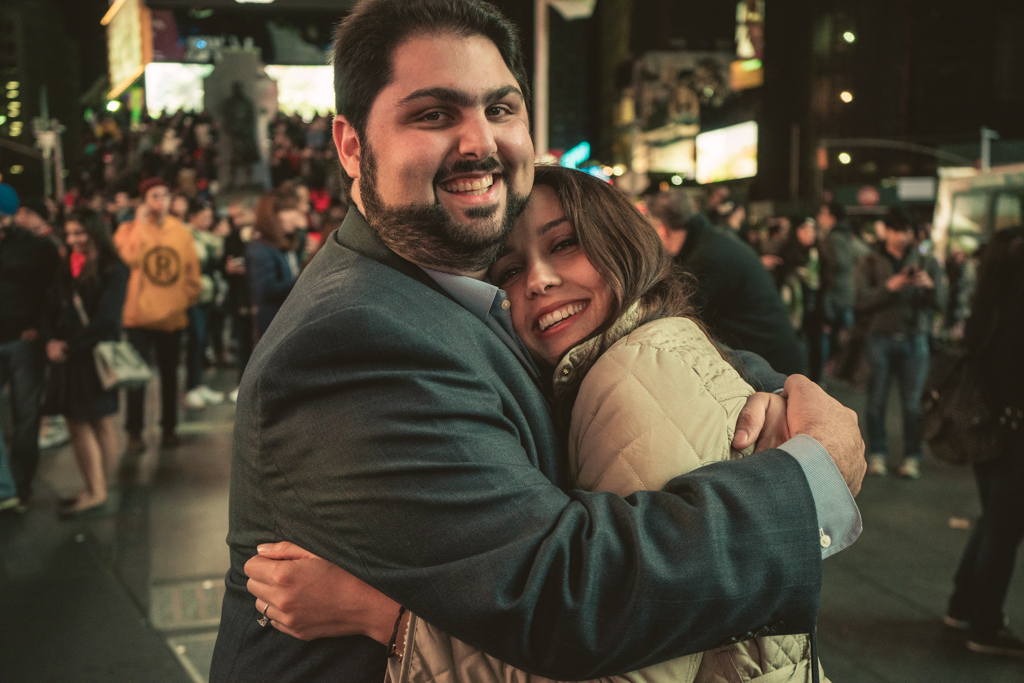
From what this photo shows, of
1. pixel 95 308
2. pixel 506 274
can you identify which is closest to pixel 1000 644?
pixel 506 274

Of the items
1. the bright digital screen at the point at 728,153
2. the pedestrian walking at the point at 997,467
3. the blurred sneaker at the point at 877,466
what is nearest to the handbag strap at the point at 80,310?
the pedestrian walking at the point at 997,467

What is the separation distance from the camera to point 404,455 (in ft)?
3.99

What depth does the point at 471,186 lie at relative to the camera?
157 cm

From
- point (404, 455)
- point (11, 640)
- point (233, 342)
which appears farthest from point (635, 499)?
point (233, 342)

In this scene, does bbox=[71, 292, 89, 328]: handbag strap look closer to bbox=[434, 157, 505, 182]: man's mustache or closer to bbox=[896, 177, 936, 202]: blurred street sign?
bbox=[434, 157, 505, 182]: man's mustache

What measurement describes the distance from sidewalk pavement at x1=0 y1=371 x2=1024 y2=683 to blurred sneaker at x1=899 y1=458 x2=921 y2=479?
14 centimetres

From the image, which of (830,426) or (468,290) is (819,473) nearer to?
(830,426)

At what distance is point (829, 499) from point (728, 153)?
50.7 m

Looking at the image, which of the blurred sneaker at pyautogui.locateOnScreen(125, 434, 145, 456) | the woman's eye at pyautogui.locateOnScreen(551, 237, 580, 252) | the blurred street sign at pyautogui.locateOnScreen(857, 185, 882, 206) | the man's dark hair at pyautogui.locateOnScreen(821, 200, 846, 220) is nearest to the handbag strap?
the blurred sneaker at pyautogui.locateOnScreen(125, 434, 145, 456)

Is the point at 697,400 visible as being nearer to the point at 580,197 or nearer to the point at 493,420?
the point at 493,420

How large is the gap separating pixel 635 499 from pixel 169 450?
23.7 feet

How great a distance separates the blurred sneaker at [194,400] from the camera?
9.52 meters

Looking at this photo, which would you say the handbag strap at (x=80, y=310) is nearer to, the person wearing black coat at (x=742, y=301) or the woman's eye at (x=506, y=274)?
the person wearing black coat at (x=742, y=301)

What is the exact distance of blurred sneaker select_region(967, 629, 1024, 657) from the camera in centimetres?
403
